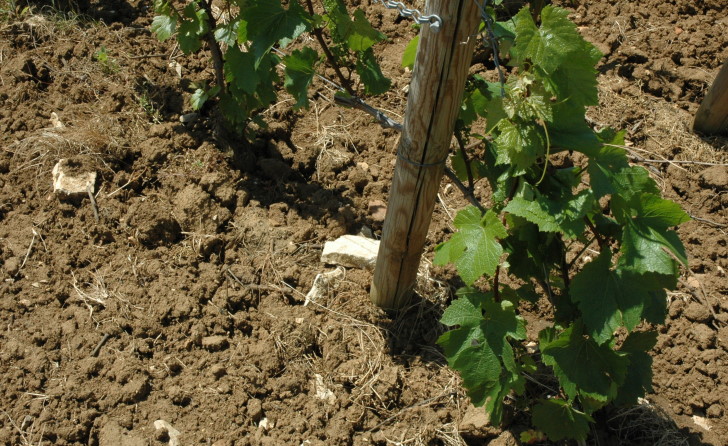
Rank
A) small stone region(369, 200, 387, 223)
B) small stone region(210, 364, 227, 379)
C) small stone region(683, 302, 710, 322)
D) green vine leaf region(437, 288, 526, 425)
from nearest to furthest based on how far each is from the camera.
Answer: green vine leaf region(437, 288, 526, 425)
small stone region(210, 364, 227, 379)
small stone region(683, 302, 710, 322)
small stone region(369, 200, 387, 223)

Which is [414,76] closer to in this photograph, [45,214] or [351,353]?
[351,353]

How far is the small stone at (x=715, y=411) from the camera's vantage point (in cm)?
297

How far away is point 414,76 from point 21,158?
262 centimetres

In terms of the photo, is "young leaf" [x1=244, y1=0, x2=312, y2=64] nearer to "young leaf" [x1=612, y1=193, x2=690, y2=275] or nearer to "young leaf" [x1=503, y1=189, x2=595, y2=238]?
"young leaf" [x1=503, y1=189, x2=595, y2=238]

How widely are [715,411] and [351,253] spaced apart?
1869 mm

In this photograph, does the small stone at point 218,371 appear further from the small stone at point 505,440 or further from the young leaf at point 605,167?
the young leaf at point 605,167

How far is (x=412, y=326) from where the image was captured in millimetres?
3268

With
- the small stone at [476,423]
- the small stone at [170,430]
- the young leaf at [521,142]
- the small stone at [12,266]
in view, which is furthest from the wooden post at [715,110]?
the small stone at [12,266]

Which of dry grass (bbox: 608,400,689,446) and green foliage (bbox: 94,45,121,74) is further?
green foliage (bbox: 94,45,121,74)

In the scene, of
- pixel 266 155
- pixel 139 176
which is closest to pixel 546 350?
pixel 266 155

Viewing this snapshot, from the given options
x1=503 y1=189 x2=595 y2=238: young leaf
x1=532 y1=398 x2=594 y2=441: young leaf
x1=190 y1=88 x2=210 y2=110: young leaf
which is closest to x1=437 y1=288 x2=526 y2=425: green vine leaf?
x1=532 y1=398 x2=594 y2=441: young leaf

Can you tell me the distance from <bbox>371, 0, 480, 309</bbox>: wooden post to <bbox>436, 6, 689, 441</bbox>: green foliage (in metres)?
0.18

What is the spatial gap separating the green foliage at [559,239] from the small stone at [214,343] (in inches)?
46.5

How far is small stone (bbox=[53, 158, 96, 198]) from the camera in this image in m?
3.64
